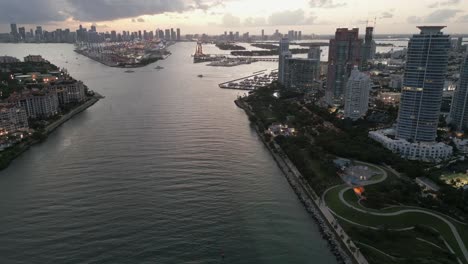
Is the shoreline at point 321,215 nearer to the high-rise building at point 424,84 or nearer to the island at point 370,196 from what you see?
the island at point 370,196

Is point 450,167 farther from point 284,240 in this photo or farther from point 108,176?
point 108,176

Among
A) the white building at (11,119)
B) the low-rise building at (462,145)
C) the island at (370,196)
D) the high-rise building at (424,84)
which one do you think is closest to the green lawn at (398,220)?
the island at (370,196)

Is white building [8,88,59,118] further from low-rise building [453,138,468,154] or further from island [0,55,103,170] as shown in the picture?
low-rise building [453,138,468,154]

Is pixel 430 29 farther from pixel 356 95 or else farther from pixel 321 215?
pixel 321 215

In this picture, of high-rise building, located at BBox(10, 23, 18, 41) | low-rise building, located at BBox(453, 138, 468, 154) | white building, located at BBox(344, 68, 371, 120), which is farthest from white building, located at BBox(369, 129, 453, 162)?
high-rise building, located at BBox(10, 23, 18, 41)

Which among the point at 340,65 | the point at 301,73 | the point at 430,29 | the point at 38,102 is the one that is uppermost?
the point at 430,29

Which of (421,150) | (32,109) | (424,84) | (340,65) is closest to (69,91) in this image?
(32,109)

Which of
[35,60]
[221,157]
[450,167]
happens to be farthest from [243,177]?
[35,60]
